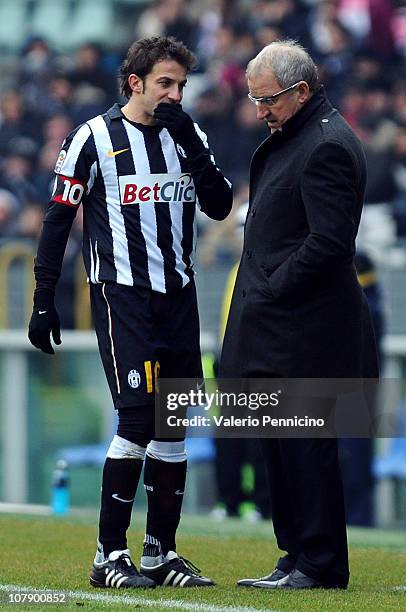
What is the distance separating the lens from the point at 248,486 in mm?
9953

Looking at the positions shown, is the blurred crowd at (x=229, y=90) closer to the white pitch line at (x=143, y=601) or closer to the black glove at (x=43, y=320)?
the black glove at (x=43, y=320)

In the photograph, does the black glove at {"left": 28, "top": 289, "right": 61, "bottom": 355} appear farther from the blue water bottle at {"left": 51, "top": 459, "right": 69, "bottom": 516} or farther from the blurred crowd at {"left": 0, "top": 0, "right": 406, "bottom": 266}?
the blurred crowd at {"left": 0, "top": 0, "right": 406, "bottom": 266}

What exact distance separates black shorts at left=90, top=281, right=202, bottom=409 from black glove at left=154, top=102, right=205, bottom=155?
1.78ft

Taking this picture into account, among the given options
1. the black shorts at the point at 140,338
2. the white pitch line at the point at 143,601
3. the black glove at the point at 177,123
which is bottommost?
the white pitch line at the point at 143,601

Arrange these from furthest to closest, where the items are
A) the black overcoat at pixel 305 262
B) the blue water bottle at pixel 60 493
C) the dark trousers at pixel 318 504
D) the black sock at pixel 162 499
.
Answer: the blue water bottle at pixel 60 493 → the black sock at pixel 162 499 → the dark trousers at pixel 318 504 → the black overcoat at pixel 305 262

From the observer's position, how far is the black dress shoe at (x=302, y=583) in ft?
16.5

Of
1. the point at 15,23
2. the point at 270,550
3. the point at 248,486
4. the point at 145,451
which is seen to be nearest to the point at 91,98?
the point at 15,23

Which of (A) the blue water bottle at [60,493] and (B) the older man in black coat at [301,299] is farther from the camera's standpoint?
(A) the blue water bottle at [60,493]

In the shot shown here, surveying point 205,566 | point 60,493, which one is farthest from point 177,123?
point 60,493

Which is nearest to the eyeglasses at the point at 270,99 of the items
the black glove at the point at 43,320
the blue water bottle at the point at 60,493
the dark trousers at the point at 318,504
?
the black glove at the point at 43,320

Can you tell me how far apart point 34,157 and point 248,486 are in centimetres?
637

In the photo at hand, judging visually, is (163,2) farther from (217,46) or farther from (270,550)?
(270,550)

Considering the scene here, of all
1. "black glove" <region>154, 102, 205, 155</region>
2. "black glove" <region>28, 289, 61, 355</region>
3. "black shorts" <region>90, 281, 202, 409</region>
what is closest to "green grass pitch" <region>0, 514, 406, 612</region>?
"black shorts" <region>90, 281, 202, 409</region>

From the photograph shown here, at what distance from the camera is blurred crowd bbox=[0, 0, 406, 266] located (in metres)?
12.0
